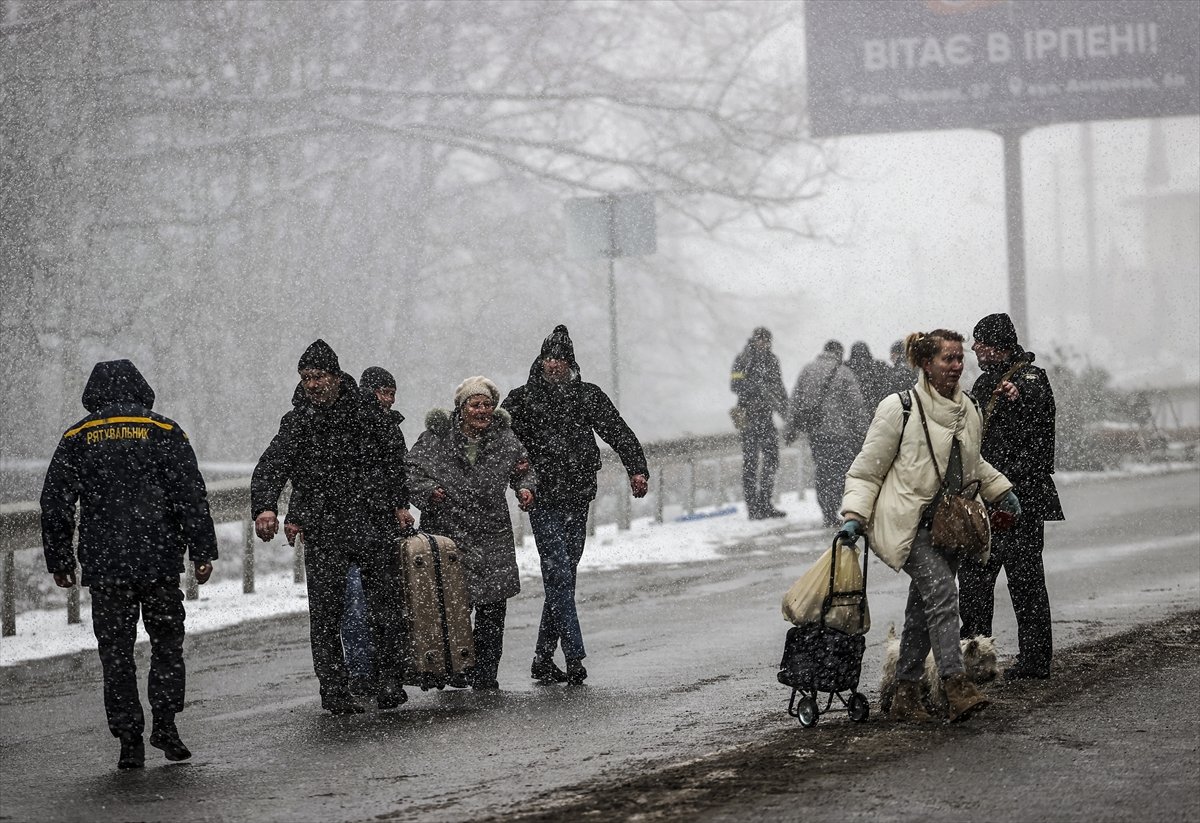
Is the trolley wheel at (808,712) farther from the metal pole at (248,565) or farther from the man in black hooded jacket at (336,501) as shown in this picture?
the metal pole at (248,565)

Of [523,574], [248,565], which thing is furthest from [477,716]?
[523,574]

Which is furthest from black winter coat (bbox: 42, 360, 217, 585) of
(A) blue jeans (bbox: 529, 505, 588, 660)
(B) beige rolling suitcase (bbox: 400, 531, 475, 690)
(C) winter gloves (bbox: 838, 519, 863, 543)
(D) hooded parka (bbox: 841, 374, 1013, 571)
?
(D) hooded parka (bbox: 841, 374, 1013, 571)

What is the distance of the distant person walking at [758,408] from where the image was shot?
18688 millimetres

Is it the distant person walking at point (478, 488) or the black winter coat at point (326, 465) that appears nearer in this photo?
the black winter coat at point (326, 465)

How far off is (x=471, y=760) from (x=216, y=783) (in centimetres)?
99

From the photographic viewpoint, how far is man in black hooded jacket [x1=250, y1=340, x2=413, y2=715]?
8.27 m

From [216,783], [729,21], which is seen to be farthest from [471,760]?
[729,21]

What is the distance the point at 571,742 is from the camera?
284 inches

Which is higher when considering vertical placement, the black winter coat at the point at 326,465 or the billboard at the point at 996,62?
the billboard at the point at 996,62

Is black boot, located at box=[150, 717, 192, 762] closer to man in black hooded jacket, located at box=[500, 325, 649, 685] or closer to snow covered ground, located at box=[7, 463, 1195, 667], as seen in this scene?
man in black hooded jacket, located at box=[500, 325, 649, 685]

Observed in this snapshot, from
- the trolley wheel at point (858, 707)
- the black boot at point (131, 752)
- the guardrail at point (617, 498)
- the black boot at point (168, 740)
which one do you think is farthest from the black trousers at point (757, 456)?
the black boot at point (131, 752)

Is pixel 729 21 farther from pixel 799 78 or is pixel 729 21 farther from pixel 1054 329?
pixel 1054 329

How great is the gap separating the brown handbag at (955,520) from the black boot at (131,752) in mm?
3351

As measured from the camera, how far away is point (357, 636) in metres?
8.91
